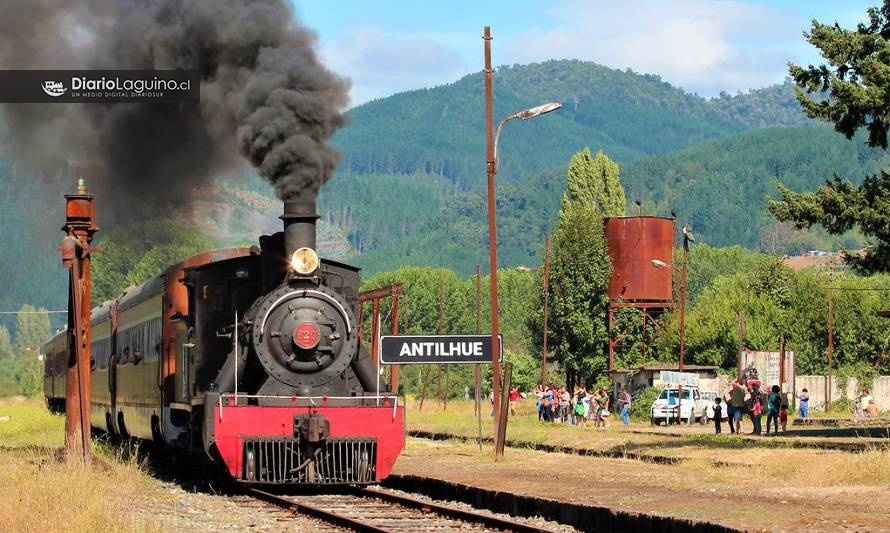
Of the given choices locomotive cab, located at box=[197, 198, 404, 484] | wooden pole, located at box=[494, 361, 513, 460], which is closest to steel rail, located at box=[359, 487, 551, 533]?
locomotive cab, located at box=[197, 198, 404, 484]

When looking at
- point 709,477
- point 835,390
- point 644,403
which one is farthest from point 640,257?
point 709,477

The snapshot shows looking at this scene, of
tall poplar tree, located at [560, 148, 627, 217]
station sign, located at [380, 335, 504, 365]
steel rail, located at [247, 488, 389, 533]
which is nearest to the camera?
steel rail, located at [247, 488, 389, 533]

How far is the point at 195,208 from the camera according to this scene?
34.6 meters

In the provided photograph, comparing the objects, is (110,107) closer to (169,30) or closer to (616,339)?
(169,30)

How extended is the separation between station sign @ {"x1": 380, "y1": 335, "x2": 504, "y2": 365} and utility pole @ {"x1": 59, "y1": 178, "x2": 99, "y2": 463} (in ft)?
16.6

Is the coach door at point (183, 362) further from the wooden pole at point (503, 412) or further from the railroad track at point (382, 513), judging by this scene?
the wooden pole at point (503, 412)

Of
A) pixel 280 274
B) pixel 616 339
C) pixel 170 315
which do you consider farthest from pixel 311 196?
pixel 616 339

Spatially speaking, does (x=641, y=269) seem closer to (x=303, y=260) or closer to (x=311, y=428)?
(x=303, y=260)

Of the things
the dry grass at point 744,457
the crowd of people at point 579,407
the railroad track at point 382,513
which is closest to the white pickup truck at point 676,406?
the crowd of people at point 579,407

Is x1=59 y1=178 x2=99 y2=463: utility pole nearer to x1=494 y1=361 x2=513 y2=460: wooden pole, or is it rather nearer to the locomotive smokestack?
the locomotive smokestack

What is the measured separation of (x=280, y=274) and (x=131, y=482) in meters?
4.06

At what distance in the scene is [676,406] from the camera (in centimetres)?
6172

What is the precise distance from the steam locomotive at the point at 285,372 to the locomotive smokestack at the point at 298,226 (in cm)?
2

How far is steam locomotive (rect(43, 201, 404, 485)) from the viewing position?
19828 mm
